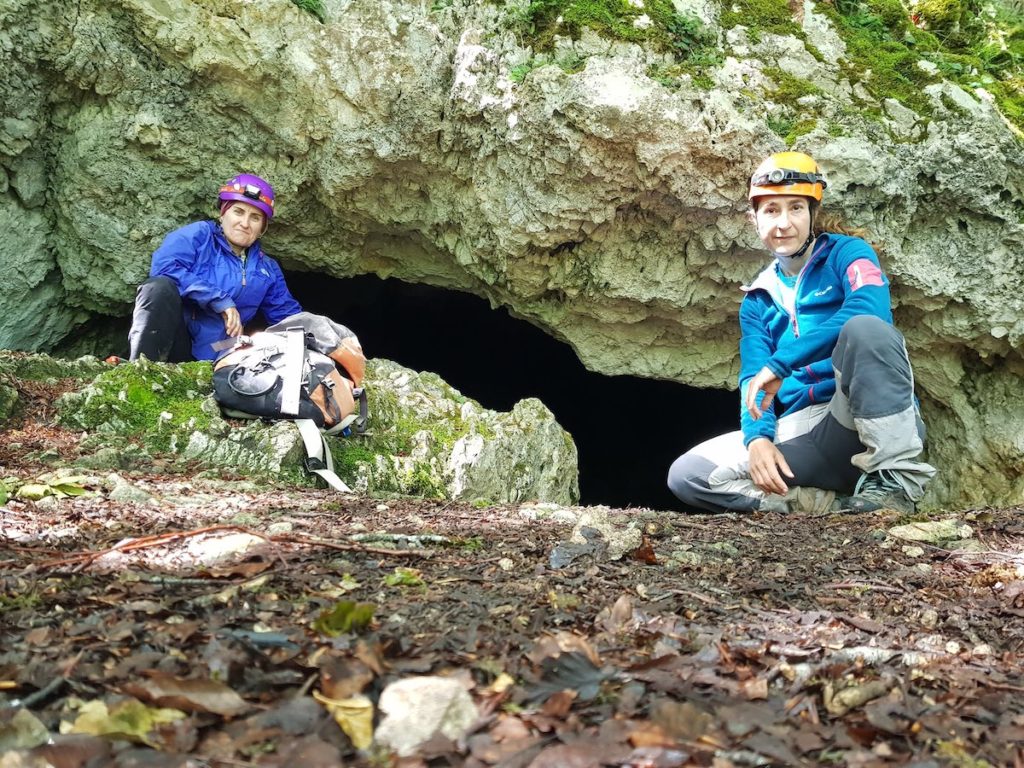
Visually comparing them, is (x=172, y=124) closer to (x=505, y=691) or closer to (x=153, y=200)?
(x=153, y=200)

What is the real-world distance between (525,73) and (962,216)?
3.20 m

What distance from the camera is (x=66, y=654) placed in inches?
50.5

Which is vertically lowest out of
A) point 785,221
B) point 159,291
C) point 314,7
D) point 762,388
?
point 762,388

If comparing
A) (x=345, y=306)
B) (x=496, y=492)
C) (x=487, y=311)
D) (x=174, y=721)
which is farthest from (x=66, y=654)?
(x=487, y=311)

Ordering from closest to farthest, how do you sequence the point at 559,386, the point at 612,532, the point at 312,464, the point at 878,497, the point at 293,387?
the point at 612,532
the point at 878,497
the point at 312,464
the point at 293,387
the point at 559,386

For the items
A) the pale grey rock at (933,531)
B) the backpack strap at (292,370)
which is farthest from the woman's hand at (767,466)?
the backpack strap at (292,370)

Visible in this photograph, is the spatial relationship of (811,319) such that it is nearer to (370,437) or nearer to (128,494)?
(370,437)

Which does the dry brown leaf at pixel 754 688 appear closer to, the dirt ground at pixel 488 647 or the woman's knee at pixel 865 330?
the dirt ground at pixel 488 647

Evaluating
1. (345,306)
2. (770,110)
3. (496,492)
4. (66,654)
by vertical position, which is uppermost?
(770,110)

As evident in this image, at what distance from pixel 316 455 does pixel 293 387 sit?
40 centimetres

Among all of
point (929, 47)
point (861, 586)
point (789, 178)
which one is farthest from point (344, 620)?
point (929, 47)

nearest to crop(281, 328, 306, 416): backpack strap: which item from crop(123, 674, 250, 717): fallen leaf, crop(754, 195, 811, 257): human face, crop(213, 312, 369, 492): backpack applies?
crop(213, 312, 369, 492): backpack

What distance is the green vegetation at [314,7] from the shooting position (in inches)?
206

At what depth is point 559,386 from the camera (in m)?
9.59
